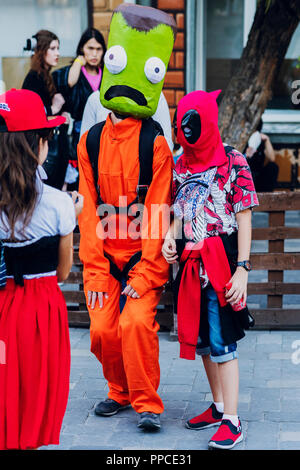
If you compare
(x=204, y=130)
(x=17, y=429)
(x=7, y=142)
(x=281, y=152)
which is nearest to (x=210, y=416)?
(x=17, y=429)

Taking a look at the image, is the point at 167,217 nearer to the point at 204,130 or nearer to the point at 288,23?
the point at 204,130

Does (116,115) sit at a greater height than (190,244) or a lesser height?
greater

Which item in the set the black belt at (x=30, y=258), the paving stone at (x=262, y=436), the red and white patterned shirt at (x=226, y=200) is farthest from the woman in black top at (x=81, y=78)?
the black belt at (x=30, y=258)

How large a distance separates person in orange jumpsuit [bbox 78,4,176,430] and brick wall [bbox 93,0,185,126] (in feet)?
16.6

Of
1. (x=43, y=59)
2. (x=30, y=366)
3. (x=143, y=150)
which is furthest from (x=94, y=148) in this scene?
(x=43, y=59)

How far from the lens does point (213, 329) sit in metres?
3.85

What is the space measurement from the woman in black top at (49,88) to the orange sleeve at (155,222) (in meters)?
2.99

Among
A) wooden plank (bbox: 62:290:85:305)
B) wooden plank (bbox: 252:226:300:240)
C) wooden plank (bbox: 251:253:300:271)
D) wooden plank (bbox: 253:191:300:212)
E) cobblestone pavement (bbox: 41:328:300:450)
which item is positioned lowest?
cobblestone pavement (bbox: 41:328:300:450)

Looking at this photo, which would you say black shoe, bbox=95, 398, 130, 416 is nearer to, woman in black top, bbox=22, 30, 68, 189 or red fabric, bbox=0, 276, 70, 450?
red fabric, bbox=0, 276, 70, 450

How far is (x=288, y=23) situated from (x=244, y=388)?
3287mm

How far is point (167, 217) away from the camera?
4047 mm

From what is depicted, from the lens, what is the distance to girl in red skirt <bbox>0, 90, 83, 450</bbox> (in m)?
3.12

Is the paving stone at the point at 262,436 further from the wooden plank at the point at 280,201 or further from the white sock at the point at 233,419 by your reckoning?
the wooden plank at the point at 280,201

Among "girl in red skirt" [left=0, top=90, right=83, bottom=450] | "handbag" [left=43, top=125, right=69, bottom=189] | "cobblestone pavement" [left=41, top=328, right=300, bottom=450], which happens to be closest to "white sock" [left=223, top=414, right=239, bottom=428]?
"cobblestone pavement" [left=41, top=328, right=300, bottom=450]
